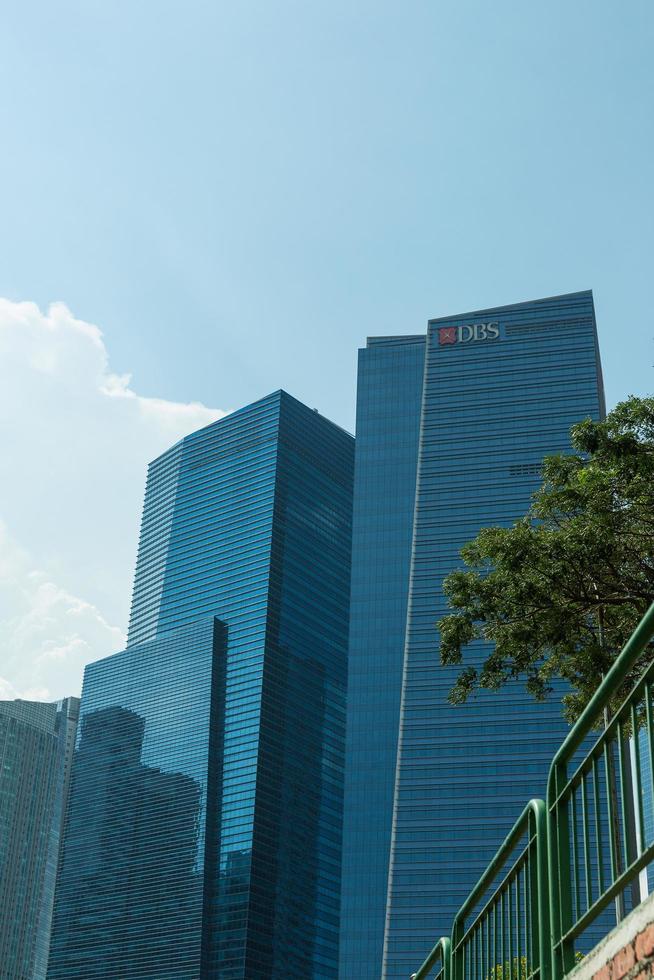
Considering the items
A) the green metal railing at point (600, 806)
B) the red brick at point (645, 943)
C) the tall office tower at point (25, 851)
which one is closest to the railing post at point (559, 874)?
the green metal railing at point (600, 806)

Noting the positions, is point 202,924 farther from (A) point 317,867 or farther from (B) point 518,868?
(B) point 518,868

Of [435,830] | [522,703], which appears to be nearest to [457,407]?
[522,703]

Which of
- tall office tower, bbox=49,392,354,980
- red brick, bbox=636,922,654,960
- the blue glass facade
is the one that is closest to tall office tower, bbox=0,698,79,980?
tall office tower, bbox=49,392,354,980

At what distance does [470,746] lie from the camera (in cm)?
→ 12300

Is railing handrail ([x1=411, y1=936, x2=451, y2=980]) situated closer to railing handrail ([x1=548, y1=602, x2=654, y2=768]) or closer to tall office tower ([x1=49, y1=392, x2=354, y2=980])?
railing handrail ([x1=548, y1=602, x2=654, y2=768])

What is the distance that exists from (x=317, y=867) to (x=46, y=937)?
62634 mm

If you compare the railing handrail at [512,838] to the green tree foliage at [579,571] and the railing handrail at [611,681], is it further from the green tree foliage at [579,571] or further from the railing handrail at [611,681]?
the green tree foliage at [579,571]

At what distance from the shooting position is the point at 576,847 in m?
6.64

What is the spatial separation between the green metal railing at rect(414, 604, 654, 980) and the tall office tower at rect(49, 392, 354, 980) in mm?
136869

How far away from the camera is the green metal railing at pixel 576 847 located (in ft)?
18.3

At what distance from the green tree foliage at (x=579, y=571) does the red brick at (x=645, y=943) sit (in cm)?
1365

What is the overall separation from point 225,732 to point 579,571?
135 metres

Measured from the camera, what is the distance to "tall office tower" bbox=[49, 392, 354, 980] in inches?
5581

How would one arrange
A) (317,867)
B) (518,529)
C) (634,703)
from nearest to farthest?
1. (634,703)
2. (518,529)
3. (317,867)
